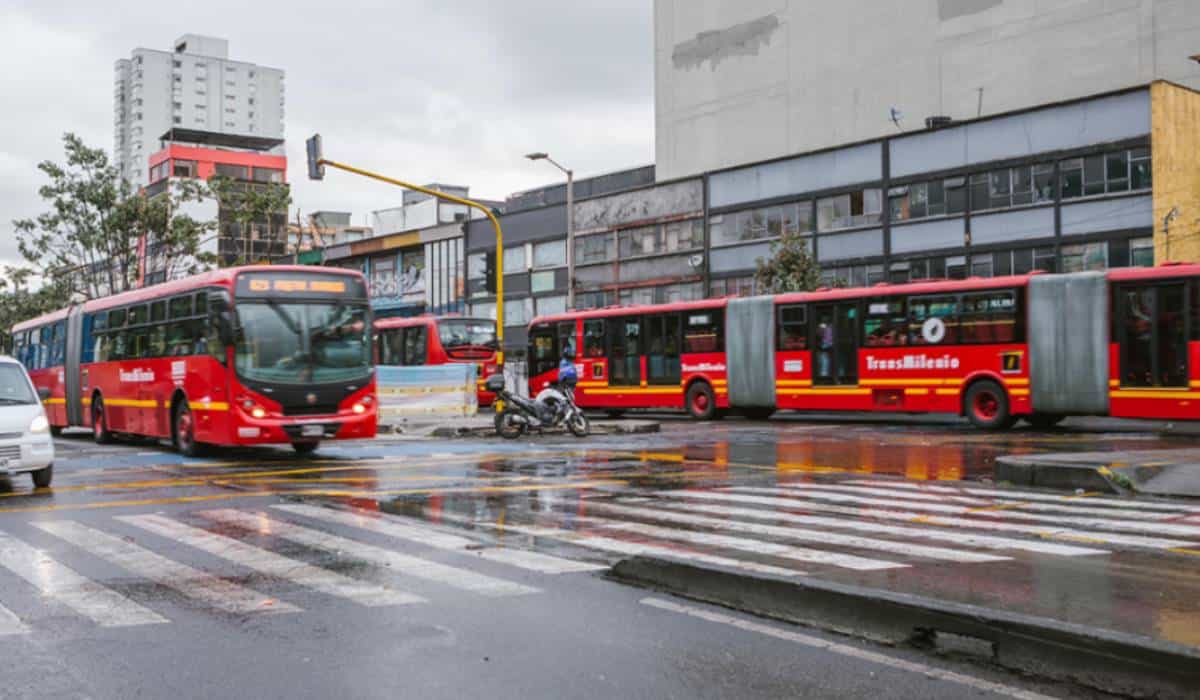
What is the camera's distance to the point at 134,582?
7.68 meters

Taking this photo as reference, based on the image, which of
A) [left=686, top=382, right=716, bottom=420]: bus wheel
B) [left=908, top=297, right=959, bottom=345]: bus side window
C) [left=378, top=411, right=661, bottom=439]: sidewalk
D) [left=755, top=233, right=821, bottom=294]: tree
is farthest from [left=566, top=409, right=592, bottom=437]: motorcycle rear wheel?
[left=755, top=233, right=821, bottom=294]: tree

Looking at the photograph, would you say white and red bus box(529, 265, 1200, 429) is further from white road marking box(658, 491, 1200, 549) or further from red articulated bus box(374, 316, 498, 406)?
white road marking box(658, 491, 1200, 549)

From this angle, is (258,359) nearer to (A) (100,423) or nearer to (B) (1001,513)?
(A) (100,423)

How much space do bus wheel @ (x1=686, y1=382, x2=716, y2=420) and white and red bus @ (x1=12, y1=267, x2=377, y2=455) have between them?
13741 millimetres

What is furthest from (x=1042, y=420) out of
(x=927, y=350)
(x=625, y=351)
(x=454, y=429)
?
(x=454, y=429)

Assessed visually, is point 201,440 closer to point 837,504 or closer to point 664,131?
point 837,504

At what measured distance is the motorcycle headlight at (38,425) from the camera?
527 inches

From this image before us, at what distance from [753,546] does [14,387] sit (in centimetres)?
985

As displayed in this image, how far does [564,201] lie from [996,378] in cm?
3935

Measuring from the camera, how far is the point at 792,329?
29.9m

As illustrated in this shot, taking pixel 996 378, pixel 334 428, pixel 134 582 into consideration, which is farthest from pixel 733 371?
pixel 134 582

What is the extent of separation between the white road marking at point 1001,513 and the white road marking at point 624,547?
324 centimetres

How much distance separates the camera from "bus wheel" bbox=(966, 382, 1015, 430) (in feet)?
82.3

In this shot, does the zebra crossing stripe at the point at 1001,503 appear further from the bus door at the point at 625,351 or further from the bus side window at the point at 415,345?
the bus side window at the point at 415,345
